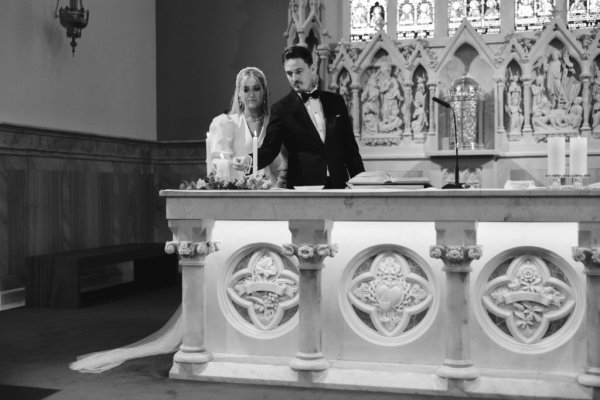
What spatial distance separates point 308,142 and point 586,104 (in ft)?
12.1

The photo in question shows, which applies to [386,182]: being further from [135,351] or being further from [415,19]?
[415,19]

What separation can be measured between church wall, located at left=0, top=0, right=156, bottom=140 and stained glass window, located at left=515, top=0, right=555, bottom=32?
423 cm

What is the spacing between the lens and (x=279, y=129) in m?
4.94

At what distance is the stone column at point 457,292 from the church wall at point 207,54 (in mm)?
5293

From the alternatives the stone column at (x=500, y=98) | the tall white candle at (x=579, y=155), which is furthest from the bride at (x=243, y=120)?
the stone column at (x=500, y=98)

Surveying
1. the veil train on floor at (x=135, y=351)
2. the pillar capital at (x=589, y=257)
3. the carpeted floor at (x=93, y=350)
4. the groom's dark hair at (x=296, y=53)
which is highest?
the groom's dark hair at (x=296, y=53)

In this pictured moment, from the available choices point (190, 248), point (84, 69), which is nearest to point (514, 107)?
point (84, 69)

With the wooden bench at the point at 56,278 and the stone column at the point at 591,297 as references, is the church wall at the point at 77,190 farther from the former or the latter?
the stone column at the point at 591,297

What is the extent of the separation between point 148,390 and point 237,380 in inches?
18.3

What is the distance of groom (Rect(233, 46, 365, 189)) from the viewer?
16.1ft

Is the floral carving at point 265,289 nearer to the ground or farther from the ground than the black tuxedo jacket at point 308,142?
nearer to the ground

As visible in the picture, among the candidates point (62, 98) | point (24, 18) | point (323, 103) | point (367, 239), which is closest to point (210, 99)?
point (62, 98)

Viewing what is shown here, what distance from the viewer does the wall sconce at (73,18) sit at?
780 centimetres

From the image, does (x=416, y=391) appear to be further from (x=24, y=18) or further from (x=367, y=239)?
(x=24, y=18)
